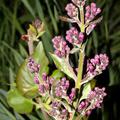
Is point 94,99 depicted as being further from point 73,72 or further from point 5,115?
point 5,115

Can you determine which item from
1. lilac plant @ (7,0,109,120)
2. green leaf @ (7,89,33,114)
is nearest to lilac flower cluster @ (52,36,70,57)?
lilac plant @ (7,0,109,120)

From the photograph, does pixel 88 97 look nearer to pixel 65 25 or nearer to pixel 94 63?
pixel 94 63

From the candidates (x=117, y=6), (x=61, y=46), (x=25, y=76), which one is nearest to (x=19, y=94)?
(x=25, y=76)

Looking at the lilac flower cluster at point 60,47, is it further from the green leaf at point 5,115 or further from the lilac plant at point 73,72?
the green leaf at point 5,115

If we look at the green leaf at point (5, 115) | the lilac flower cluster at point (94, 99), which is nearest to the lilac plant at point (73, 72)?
the lilac flower cluster at point (94, 99)

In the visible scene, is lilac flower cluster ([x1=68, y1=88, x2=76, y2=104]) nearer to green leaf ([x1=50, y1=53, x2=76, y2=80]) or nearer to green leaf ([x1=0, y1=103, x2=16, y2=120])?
green leaf ([x1=50, y1=53, x2=76, y2=80])
